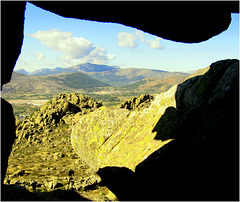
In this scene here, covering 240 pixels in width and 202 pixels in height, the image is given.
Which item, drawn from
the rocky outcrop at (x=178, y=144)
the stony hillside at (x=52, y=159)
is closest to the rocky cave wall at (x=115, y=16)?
the rocky outcrop at (x=178, y=144)

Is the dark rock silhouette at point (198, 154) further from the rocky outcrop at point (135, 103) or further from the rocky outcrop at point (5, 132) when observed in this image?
the rocky outcrop at point (135, 103)

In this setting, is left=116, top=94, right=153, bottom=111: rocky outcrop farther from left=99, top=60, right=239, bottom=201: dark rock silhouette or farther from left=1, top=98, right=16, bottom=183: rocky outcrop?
left=1, top=98, right=16, bottom=183: rocky outcrop

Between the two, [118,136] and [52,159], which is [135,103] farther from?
[118,136]

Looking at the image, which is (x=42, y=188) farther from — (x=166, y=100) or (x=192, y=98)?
(x=192, y=98)

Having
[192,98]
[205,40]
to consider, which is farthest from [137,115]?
[205,40]

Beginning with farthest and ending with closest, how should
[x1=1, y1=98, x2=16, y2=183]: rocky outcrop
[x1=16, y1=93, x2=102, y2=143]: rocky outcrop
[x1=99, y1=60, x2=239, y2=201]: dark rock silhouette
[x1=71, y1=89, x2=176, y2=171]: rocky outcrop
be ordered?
[x1=16, y1=93, x2=102, y2=143]: rocky outcrop < [x1=71, y1=89, x2=176, y2=171]: rocky outcrop < [x1=1, y1=98, x2=16, y2=183]: rocky outcrop < [x1=99, y1=60, x2=239, y2=201]: dark rock silhouette

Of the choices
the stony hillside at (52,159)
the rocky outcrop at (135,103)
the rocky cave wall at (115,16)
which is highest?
the rocky cave wall at (115,16)

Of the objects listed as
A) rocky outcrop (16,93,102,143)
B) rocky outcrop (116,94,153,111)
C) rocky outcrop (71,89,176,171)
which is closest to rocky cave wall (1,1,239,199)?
rocky outcrop (71,89,176,171)
